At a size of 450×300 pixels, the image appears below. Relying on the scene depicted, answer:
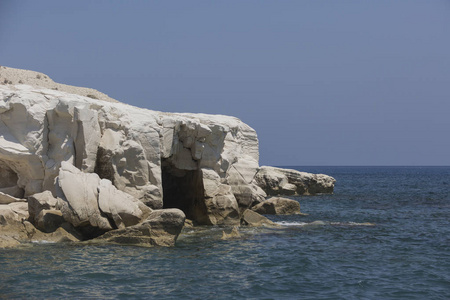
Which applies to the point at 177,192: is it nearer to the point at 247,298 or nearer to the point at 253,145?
the point at 253,145

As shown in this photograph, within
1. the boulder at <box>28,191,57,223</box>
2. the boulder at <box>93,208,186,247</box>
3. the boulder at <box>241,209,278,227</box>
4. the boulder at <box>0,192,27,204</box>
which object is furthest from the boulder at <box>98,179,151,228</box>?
the boulder at <box>241,209,278,227</box>

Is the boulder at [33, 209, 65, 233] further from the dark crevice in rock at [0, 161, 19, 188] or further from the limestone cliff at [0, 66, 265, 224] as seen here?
the dark crevice in rock at [0, 161, 19, 188]

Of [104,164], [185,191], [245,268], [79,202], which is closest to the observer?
[245,268]

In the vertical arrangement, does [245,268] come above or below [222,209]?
below

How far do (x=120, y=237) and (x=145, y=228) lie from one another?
964mm

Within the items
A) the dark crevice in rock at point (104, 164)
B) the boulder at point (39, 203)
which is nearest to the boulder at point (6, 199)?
the boulder at point (39, 203)

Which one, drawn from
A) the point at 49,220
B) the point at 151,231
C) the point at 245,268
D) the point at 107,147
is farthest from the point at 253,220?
the point at 49,220

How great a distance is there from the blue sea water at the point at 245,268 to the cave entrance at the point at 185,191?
109 inches

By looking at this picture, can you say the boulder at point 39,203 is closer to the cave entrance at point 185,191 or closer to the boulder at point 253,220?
the cave entrance at point 185,191

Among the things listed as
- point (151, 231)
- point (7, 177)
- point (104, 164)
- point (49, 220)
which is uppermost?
point (104, 164)

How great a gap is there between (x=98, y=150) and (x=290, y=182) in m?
33.2

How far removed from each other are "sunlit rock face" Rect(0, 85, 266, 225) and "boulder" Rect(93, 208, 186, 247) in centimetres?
47

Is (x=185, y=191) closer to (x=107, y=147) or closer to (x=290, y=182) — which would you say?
(x=107, y=147)

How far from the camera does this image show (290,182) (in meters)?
54.0
